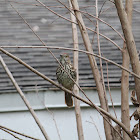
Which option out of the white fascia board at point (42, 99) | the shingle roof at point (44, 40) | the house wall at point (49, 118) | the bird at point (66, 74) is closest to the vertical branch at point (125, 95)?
the bird at point (66, 74)

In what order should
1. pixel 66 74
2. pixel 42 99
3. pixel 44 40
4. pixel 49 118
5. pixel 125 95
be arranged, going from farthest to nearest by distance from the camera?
1. pixel 44 40
2. pixel 49 118
3. pixel 42 99
4. pixel 66 74
5. pixel 125 95

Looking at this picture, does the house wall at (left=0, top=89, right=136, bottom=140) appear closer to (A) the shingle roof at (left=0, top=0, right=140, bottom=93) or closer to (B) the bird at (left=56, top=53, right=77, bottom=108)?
(A) the shingle roof at (left=0, top=0, right=140, bottom=93)

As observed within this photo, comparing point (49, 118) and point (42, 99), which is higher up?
point (42, 99)

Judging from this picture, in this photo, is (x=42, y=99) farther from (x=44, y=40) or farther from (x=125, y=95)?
(x=125, y=95)

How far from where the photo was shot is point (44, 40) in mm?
6965

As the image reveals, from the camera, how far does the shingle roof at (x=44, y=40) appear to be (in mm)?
6344

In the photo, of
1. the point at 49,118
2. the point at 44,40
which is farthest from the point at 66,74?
the point at 44,40

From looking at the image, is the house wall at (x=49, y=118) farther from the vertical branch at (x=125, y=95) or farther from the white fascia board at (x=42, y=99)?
the vertical branch at (x=125, y=95)

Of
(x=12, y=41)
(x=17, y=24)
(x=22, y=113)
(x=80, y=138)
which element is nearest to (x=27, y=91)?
(x=22, y=113)

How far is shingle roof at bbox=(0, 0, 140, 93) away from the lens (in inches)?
250

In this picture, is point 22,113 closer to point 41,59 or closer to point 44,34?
point 41,59

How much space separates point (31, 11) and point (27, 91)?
1.99 m

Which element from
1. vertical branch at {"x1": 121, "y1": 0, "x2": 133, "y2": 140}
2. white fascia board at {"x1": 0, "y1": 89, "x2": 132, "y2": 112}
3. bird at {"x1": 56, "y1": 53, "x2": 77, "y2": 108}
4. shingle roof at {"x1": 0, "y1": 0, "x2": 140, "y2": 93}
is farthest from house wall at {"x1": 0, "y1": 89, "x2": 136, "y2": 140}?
vertical branch at {"x1": 121, "y1": 0, "x2": 133, "y2": 140}

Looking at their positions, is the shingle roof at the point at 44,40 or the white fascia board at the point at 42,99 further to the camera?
the shingle roof at the point at 44,40
